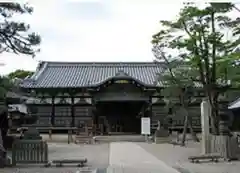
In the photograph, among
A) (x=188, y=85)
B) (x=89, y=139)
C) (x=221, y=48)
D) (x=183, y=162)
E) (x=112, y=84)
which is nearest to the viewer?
(x=183, y=162)

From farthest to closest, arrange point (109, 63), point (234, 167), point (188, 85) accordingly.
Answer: point (109, 63), point (188, 85), point (234, 167)

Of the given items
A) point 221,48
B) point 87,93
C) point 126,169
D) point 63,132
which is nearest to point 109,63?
point 87,93

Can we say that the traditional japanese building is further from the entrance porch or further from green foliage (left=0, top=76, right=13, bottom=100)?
green foliage (left=0, top=76, right=13, bottom=100)

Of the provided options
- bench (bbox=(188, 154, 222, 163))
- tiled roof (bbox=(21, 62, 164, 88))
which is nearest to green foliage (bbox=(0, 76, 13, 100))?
bench (bbox=(188, 154, 222, 163))

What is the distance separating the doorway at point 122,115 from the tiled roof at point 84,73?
214 cm

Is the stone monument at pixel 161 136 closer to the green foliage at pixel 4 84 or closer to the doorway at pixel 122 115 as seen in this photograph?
the doorway at pixel 122 115

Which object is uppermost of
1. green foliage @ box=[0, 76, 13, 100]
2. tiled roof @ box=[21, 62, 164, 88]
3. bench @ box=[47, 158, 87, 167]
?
tiled roof @ box=[21, 62, 164, 88]

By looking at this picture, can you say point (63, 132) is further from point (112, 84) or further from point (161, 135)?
point (161, 135)

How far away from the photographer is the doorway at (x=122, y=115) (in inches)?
1280

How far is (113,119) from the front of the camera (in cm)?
3275

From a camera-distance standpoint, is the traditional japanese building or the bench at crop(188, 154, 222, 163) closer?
the bench at crop(188, 154, 222, 163)

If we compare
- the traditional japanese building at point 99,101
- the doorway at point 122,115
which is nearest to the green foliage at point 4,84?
the traditional japanese building at point 99,101

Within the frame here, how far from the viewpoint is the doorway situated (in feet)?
107

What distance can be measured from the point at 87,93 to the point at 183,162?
60.4ft
